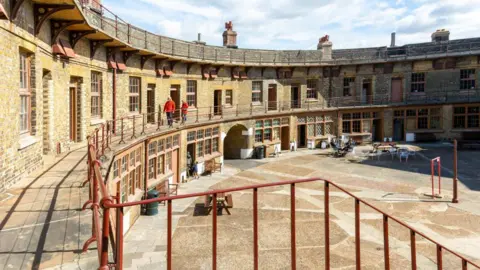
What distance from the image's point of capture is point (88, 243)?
4.35m

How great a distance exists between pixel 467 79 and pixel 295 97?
1404 cm

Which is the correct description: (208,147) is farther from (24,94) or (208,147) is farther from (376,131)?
(376,131)

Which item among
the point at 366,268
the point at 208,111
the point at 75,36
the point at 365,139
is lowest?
the point at 366,268

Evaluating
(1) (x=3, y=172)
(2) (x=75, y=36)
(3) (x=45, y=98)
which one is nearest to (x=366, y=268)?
(1) (x=3, y=172)

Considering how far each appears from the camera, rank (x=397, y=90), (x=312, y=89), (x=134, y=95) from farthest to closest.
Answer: (x=397, y=90) < (x=312, y=89) < (x=134, y=95)

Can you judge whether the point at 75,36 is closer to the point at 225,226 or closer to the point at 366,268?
the point at 225,226

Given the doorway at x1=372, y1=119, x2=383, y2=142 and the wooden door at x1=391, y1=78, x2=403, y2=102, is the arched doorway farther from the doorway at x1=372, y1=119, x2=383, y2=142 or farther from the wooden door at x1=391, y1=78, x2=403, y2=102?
the wooden door at x1=391, y1=78, x2=403, y2=102

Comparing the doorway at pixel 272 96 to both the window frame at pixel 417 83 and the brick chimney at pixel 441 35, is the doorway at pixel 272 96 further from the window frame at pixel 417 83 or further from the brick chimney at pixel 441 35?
the brick chimney at pixel 441 35

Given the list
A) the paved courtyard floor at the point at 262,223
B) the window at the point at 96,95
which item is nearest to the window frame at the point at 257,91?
the paved courtyard floor at the point at 262,223

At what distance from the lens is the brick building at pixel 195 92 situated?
29.0ft

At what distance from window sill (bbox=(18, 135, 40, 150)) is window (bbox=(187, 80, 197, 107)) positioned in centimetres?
1455

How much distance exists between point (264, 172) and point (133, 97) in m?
8.67

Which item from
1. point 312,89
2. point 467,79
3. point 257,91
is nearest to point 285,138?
point 257,91

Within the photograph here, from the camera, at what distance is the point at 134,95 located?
17688mm
